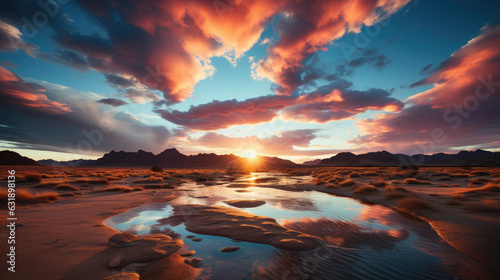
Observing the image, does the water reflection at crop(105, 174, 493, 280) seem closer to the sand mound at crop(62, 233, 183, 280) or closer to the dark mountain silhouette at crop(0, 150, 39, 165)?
the sand mound at crop(62, 233, 183, 280)

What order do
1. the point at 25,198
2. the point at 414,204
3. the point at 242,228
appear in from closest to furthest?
the point at 242,228 → the point at 25,198 → the point at 414,204

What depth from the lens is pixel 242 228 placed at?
258 inches

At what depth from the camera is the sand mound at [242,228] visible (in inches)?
216

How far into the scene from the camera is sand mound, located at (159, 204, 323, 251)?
18.0ft

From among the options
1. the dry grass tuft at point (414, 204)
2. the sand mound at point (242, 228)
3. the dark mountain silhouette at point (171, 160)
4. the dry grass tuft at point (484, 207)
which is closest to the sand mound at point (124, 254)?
the sand mound at point (242, 228)

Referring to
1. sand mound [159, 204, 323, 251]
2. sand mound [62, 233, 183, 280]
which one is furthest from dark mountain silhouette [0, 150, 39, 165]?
sand mound [62, 233, 183, 280]

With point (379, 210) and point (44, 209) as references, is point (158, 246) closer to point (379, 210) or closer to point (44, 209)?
point (44, 209)

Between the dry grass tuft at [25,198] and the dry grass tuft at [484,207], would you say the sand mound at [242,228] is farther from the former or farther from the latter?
the dry grass tuft at [484,207]

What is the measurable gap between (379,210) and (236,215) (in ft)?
27.1

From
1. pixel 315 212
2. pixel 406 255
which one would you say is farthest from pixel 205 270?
pixel 315 212

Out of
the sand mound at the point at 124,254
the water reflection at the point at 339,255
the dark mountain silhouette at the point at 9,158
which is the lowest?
the water reflection at the point at 339,255

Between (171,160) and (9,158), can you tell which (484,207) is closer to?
(9,158)

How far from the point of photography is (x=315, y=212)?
9695 mm

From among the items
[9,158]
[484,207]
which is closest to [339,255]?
[484,207]
